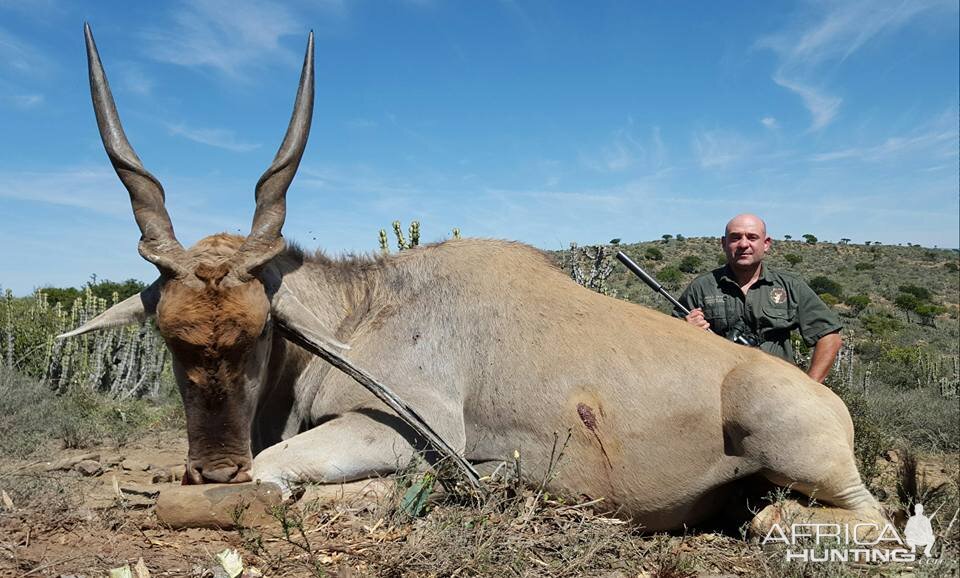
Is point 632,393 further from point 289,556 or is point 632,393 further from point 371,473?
point 289,556

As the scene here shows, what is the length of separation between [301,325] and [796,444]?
3015 millimetres

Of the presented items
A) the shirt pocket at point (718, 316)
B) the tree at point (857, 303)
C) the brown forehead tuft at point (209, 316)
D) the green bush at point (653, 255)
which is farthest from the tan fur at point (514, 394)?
the green bush at point (653, 255)

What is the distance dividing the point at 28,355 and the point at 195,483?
949cm

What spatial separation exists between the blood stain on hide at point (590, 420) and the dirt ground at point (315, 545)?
14.7 inches

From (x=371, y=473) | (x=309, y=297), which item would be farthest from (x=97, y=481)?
(x=371, y=473)

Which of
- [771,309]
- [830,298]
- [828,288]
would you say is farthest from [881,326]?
[771,309]

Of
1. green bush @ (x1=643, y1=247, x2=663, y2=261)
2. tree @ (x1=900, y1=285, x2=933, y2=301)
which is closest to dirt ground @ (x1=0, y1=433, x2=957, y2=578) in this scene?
tree @ (x1=900, y1=285, x2=933, y2=301)

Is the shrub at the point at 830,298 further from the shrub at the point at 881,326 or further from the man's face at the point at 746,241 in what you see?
the man's face at the point at 746,241

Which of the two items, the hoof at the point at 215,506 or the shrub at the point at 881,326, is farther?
the shrub at the point at 881,326

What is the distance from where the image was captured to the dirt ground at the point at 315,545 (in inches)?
128

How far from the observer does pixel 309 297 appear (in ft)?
16.3

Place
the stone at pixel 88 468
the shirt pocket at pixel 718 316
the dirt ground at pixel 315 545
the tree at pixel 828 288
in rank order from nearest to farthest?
the dirt ground at pixel 315 545
the stone at pixel 88 468
the shirt pocket at pixel 718 316
the tree at pixel 828 288

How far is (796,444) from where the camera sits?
4.14 metres

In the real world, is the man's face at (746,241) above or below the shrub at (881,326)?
above
